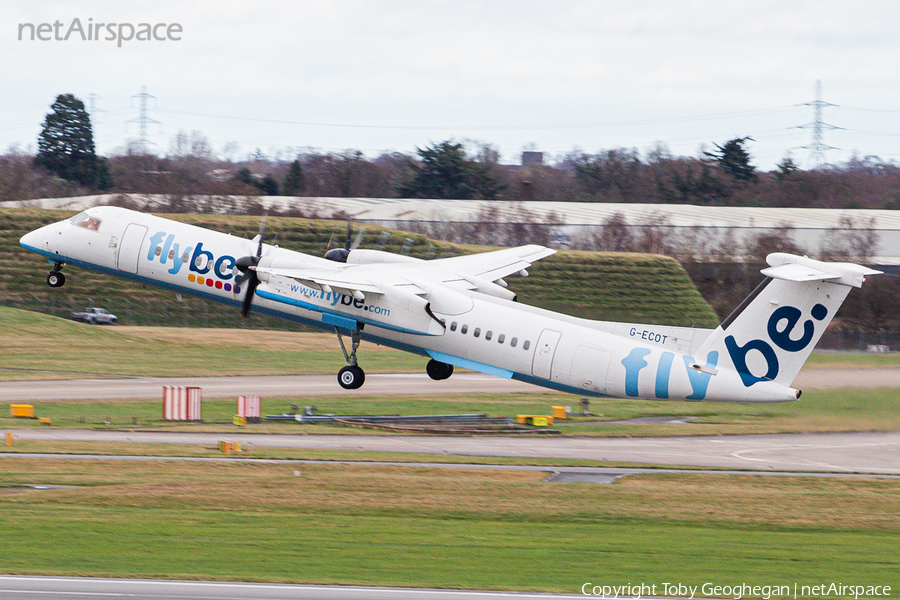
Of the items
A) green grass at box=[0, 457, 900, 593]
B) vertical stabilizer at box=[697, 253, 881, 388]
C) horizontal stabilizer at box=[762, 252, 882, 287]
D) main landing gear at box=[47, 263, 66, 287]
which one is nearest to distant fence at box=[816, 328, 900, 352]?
vertical stabilizer at box=[697, 253, 881, 388]

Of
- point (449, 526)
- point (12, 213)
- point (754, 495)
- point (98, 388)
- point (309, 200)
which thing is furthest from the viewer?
point (309, 200)

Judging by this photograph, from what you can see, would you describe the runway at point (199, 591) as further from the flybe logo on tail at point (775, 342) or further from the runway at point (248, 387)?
the runway at point (248, 387)

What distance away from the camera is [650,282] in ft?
242

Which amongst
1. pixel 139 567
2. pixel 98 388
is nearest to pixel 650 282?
pixel 98 388

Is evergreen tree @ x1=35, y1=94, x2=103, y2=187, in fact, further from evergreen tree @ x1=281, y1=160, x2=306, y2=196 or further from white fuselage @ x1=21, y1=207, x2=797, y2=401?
white fuselage @ x1=21, y1=207, x2=797, y2=401

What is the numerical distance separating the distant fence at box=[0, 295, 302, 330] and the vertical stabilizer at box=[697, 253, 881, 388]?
42905 mm

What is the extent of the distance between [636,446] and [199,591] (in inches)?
778

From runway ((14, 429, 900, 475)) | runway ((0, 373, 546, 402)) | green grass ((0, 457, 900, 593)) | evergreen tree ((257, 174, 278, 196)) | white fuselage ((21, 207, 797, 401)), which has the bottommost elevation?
runway ((0, 373, 546, 402))

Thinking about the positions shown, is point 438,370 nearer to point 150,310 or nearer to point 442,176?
point 150,310

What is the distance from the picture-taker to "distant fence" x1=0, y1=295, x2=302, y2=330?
64.5m

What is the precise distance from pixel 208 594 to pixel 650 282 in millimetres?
63113

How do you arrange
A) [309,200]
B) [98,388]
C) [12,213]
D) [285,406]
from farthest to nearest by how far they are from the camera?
1. [309,200]
2. [12,213]
3. [98,388]
4. [285,406]

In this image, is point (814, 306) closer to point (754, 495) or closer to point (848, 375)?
point (754, 495)

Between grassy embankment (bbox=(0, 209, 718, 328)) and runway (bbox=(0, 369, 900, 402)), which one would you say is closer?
runway (bbox=(0, 369, 900, 402))
